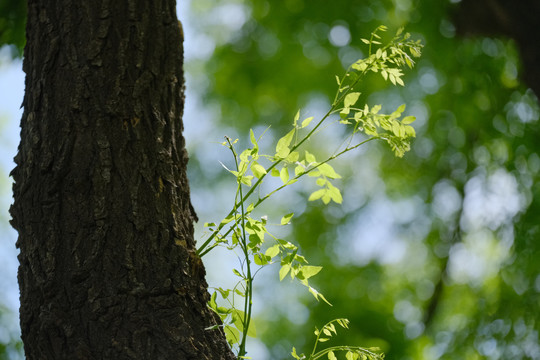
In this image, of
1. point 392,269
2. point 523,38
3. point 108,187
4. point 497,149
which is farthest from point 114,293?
point 392,269

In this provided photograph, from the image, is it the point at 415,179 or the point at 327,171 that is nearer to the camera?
the point at 327,171

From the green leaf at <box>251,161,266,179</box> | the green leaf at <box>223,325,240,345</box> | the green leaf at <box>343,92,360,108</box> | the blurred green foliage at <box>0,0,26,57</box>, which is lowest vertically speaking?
the green leaf at <box>223,325,240,345</box>

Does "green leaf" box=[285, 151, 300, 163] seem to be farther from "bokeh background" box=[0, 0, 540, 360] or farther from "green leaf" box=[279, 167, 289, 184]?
"bokeh background" box=[0, 0, 540, 360]

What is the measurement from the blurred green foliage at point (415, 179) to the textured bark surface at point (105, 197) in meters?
2.19

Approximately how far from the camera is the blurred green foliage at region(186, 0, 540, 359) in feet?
9.98

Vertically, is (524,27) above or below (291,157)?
above

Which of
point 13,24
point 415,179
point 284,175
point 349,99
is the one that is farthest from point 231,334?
point 415,179

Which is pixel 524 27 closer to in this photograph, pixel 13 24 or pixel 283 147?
pixel 283 147

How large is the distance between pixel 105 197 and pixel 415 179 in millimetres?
3256

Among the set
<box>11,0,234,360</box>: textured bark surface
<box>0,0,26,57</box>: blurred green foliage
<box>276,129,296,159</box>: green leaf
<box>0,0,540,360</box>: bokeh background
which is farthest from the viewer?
<box>0,0,540,360</box>: bokeh background

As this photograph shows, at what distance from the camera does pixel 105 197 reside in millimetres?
918

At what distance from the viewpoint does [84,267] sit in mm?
884

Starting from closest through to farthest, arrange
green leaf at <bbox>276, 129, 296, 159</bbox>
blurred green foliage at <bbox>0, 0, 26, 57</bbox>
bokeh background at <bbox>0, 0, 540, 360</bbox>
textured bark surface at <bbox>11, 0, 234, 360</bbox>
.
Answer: textured bark surface at <bbox>11, 0, 234, 360</bbox> → green leaf at <bbox>276, 129, 296, 159</bbox> → blurred green foliage at <bbox>0, 0, 26, 57</bbox> → bokeh background at <bbox>0, 0, 540, 360</bbox>

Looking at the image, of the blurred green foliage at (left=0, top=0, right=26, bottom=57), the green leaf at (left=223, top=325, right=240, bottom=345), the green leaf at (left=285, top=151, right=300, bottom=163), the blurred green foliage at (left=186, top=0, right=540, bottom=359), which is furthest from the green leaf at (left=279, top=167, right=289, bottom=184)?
the blurred green foliage at (left=186, top=0, right=540, bottom=359)
